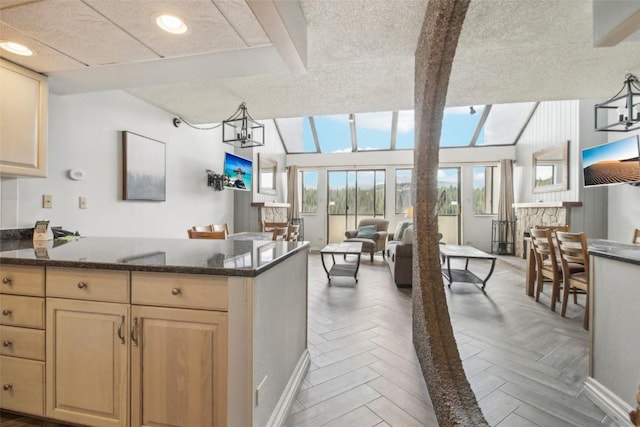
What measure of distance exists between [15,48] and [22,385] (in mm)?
1938

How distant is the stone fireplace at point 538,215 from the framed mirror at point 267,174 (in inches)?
229

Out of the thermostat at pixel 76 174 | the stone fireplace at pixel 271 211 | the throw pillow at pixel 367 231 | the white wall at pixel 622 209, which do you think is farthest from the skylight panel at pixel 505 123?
the thermostat at pixel 76 174

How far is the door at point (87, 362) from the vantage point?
4.14ft

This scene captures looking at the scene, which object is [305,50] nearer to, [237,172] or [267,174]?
[237,172]

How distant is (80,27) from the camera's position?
1534mm

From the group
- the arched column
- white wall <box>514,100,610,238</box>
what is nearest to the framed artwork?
the arched column

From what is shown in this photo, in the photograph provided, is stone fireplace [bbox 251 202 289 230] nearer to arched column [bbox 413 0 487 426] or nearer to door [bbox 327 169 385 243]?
door [bbox 327 169 385 243]

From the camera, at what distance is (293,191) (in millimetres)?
7664

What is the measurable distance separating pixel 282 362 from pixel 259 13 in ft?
6.27

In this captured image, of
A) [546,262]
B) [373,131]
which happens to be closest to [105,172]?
[546,262]

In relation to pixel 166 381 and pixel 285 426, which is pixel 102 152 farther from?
pixel 285 426

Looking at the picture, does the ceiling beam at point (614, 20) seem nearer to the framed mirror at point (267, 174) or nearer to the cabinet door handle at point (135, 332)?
the cabinet door handle at point (135, 332)

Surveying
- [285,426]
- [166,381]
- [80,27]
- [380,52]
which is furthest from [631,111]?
[80,27]

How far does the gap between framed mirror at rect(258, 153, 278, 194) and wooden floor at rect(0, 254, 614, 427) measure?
12.5ft
